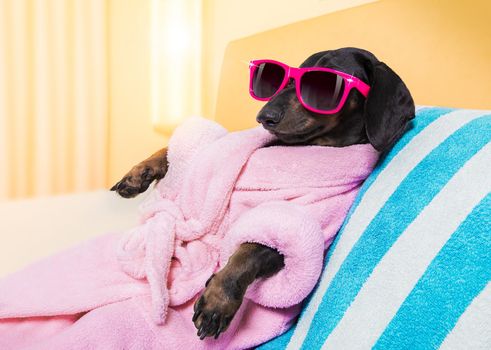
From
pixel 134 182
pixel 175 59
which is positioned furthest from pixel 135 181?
pixel 175 59

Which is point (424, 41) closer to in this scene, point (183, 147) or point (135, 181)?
point (183, 147)

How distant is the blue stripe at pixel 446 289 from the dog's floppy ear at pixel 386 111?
243 millimetres

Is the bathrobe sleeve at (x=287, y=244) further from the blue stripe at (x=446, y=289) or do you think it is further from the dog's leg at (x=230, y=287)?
the blue stripe at (x=446, y=289)

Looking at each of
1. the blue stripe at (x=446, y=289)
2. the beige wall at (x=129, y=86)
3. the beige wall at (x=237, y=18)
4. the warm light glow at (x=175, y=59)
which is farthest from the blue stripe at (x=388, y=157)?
the beige wall at (x=129, y=86)

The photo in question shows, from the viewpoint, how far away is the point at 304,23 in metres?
1.69

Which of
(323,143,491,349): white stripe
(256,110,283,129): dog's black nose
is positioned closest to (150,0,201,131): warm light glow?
(256,110,283,129): dog's black nose

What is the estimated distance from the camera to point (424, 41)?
126 cm

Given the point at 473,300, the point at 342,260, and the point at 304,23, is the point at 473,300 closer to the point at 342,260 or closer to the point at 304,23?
the point at 342,260

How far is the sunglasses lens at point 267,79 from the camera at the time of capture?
1.00 m

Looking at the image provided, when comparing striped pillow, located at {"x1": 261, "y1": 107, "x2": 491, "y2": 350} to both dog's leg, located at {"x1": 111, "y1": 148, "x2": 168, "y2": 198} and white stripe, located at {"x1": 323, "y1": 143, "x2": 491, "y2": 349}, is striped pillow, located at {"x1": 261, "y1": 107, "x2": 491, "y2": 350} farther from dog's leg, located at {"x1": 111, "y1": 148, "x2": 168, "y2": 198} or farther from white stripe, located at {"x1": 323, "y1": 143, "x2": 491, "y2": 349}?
→ dog's leg, located at {"x1": 111, "y1": 148, "x2": 168, "y2": 198}

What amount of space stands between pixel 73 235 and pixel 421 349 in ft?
3.94

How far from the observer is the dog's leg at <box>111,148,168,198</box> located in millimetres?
1053

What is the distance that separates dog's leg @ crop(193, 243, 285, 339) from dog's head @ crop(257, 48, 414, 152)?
10.5 inches

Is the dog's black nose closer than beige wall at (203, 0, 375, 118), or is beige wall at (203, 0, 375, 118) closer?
the dog's black nose
